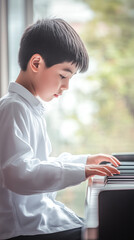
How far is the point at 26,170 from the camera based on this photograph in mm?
883

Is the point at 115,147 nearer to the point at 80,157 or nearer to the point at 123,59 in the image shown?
the point at 123,59

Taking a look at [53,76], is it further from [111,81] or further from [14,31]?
[111,81]

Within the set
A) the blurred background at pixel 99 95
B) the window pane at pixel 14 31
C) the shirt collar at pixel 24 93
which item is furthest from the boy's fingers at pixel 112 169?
the blurred background at pixel 99 95

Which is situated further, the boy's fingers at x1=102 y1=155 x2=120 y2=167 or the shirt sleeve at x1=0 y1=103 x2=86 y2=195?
the boy's fingers at x1=102 y1=155 x2=120 y2=167

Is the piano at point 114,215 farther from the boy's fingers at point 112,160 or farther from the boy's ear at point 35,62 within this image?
the boy's ear at point 35,62

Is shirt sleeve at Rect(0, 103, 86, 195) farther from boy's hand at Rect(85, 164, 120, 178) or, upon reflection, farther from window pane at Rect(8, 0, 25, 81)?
window pane at Rect(8, 0, 25, 81)

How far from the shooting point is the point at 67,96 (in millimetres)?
2209

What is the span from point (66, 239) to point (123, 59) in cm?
154

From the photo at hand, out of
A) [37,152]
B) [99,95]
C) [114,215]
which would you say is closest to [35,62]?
[37,152]

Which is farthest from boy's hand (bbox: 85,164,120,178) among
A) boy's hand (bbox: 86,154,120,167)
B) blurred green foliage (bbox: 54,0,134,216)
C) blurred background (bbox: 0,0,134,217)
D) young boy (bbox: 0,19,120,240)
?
blurred green foliage (bbox: 54,0,134,216)

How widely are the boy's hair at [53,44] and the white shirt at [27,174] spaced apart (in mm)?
124

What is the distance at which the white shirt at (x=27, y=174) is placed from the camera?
2.93ft

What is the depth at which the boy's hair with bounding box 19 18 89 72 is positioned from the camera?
108 centimetres

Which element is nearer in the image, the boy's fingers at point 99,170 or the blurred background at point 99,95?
the boy's fingers at point 99,170
